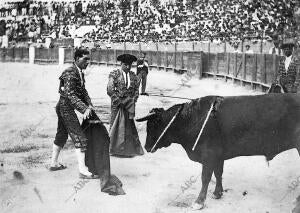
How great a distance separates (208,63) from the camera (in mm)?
22766

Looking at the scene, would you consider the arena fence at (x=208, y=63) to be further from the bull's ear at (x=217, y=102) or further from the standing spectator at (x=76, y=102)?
the bull's ear at (x=217, y=102)

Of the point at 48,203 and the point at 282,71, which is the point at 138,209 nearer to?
the point at 48,203

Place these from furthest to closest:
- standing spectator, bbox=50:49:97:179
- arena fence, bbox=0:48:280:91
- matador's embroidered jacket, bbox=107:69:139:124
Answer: arena fence, bbox=0:48:280:91, matador's embroidered jacket, bbox=107:69:139:124, standing spectator, bbox=50:49:97:179

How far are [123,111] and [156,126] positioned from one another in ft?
6.76

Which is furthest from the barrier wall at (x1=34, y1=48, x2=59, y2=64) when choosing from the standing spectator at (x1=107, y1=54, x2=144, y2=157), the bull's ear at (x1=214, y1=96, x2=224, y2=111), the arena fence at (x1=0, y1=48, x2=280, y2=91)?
the bull's ear at (x1=214, y1=96, x2=224, y2=111)

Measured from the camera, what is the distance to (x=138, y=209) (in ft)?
15.2

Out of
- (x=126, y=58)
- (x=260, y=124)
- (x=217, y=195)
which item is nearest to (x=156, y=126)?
(x=217, y=195)

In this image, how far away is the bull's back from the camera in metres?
4.48

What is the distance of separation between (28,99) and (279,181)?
10.6m

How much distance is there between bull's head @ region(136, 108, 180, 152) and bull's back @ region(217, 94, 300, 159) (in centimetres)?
59

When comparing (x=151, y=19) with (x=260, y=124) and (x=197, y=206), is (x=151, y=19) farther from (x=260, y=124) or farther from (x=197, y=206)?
(x=197, y=206)

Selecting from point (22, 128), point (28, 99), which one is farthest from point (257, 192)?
point (28, 99)

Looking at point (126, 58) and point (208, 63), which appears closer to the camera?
point (126, 58)

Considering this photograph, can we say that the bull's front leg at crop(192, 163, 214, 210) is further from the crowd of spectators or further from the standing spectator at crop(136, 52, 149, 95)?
the crowd of spectators
